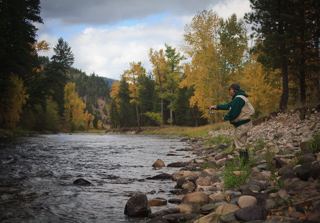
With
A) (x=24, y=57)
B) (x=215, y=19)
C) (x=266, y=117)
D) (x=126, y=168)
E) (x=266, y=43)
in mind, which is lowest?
(x=126, y=168)

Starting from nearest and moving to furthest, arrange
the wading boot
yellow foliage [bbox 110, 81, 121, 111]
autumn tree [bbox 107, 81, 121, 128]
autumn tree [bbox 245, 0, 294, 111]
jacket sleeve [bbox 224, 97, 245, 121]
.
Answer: jacket sleeve [bbox 224, 97, 245, 121], the wading boot, autumn tree [bbox 245, 0, 294, 111], yellow foliage [bbox 110, 81, 121, 111], autumn tree [bbox 107, 81, 121, 128]

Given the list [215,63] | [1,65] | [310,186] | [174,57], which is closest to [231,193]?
[310,186]

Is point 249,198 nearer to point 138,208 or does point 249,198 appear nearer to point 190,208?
point 190,208

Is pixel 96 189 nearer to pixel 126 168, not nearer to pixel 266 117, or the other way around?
pixel 126 168

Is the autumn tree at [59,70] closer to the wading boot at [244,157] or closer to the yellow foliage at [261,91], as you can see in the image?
the yellow foliage at [261,91]

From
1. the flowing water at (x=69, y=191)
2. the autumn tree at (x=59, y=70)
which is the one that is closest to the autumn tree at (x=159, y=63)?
the autumn tree at (x=59, y=70)

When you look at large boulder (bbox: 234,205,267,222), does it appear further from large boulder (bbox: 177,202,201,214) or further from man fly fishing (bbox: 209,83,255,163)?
man fly fishing (bbox: 209,83,255,163)

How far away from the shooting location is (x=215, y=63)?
75.0 feet

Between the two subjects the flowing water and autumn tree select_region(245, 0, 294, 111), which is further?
autumn tree select_region(245, 0, 294, 111)

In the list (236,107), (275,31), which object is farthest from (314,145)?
(275,31)

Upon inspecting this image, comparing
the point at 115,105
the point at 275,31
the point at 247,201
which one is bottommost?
the point at 247,201

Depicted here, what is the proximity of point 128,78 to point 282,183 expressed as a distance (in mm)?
45536

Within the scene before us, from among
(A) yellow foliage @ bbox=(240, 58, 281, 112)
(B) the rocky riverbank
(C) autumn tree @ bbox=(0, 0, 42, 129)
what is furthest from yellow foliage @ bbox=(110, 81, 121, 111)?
(B) the rocky riverbank

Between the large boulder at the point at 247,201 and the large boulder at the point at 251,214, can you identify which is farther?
the large boulder at the point at 247,201
